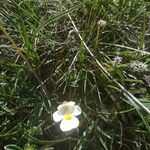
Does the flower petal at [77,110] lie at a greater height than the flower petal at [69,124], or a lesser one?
greater

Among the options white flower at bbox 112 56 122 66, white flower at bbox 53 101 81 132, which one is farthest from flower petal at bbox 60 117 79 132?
white flower at bbox 112 56 122 66

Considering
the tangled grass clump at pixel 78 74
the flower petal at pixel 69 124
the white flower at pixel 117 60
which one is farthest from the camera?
the white flower at pixel 117 60

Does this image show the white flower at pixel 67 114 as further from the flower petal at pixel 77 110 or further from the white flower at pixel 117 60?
the white flower at pixel 117 60

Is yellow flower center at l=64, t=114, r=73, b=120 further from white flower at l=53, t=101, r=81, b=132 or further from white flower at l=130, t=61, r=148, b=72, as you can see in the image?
white flower at l=130, t=61, r=148, b=72

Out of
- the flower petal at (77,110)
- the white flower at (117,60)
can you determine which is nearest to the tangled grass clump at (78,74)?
the white flower at (117,60)

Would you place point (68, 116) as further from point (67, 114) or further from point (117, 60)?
point (117, 60)

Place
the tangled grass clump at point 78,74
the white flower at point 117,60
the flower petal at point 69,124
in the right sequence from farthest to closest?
the white flower at point 117,60, the tangled grass clump at point 78,74, the flower petal at point 69,124

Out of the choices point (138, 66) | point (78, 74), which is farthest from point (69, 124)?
point (138, 66)

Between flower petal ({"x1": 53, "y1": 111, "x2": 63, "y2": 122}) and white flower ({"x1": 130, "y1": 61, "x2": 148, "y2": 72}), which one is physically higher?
flower petal ({"x1": 53, "y1": 111, "x2": 63, "y2": 122})

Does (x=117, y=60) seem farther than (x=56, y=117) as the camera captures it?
Yes
